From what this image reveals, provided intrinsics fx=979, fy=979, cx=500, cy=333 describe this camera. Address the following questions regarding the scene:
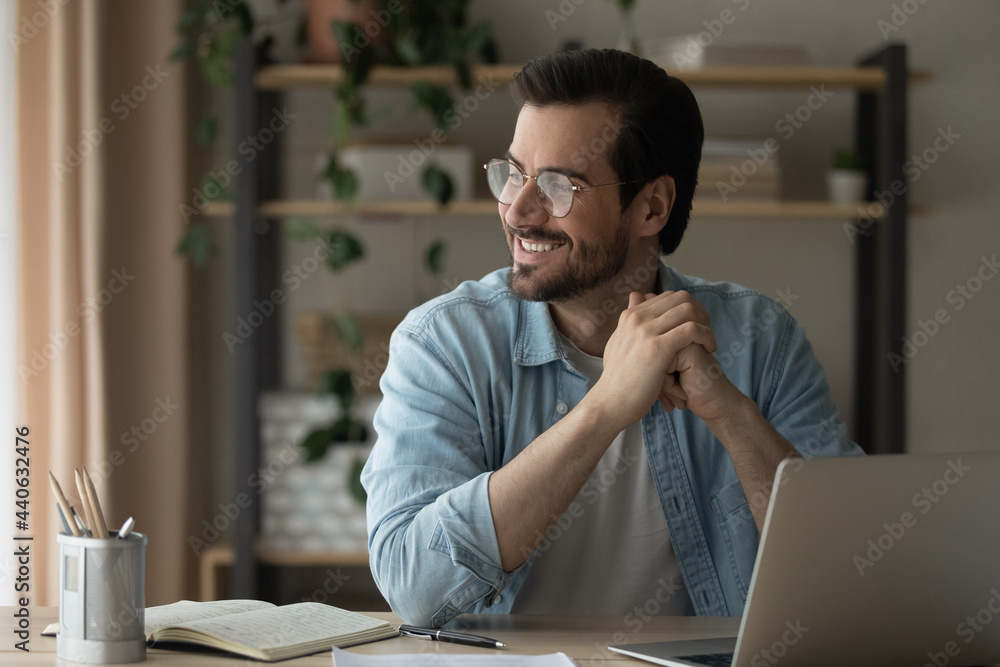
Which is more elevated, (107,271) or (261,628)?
(107,271)

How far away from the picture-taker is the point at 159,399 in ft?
8.90

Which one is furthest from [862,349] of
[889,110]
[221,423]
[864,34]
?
[221,423]

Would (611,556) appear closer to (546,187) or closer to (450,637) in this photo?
(450,637)

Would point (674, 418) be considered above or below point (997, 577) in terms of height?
above

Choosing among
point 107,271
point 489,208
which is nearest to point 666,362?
point 489,208

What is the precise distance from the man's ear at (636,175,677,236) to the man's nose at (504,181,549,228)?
197 mm

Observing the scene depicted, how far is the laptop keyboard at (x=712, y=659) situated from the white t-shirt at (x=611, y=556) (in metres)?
0.45

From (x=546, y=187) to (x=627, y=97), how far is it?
0.66 feet

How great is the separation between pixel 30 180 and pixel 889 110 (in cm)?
210

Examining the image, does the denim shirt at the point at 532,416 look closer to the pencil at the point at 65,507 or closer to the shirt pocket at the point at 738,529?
the shirt pocket at the point at 738,529

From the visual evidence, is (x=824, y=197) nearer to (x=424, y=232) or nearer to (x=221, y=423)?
(x=424, y=232)

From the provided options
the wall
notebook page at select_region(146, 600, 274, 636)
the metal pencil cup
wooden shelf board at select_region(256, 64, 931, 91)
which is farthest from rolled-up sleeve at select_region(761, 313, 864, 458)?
the wall

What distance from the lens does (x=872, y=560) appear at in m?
0.87

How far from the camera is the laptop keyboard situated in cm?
95
